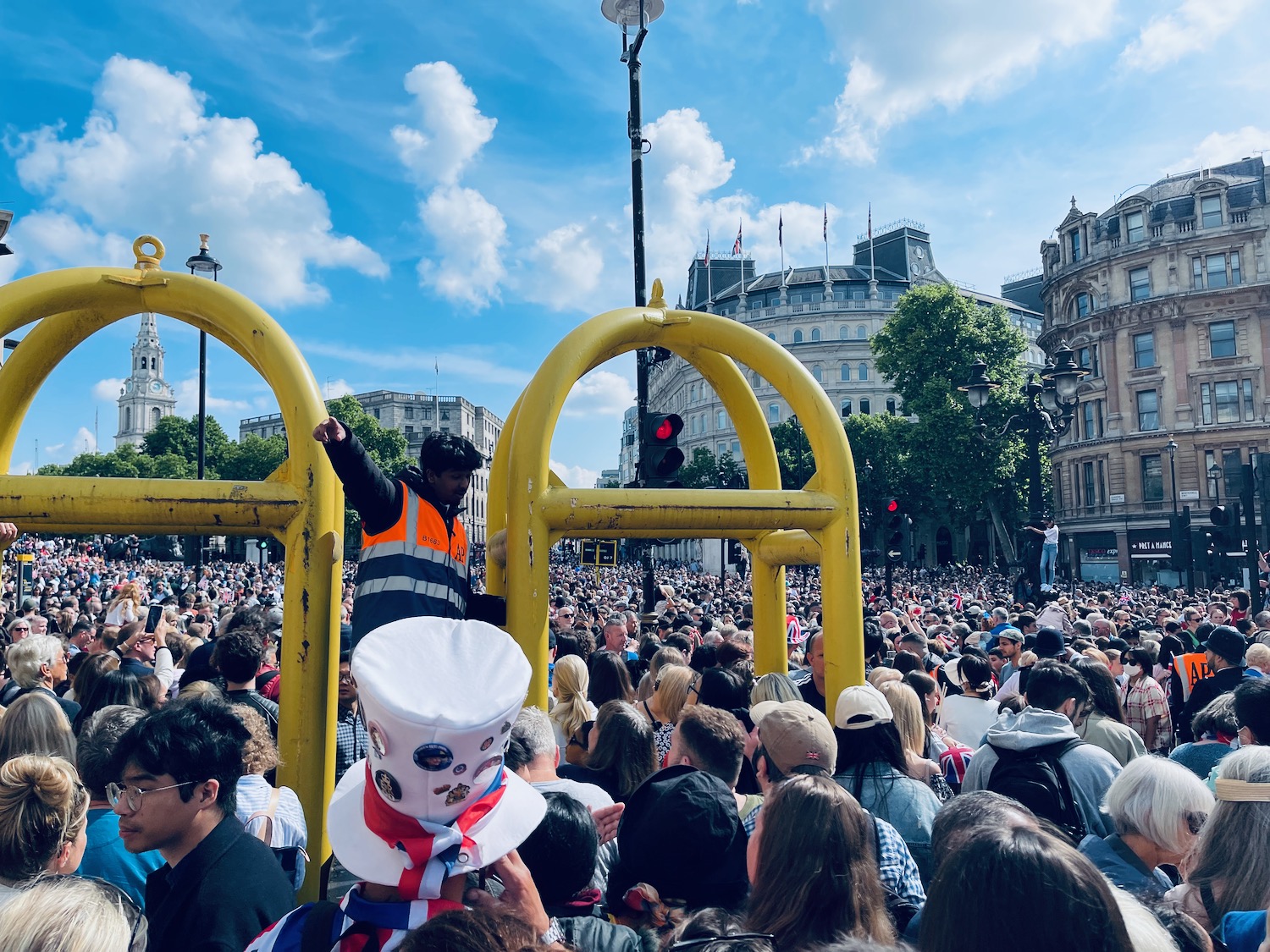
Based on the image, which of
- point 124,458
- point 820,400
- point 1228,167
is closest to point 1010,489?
point 1228,167

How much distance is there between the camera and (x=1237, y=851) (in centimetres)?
276

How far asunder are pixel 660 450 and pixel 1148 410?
45.2 m

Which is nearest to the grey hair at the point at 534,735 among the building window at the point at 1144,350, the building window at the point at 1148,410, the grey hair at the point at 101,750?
the grey hair at the point at 101,750

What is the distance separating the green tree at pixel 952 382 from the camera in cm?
3909

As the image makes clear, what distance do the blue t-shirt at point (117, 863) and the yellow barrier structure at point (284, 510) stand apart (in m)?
0.82

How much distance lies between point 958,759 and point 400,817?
420 centimetres

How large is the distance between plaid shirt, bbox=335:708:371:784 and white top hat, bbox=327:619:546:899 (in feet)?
11.2

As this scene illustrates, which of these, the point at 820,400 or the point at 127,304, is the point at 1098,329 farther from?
the point at 127,304

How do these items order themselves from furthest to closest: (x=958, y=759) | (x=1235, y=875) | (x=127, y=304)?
(x=958, y=759) < (x=127, y=304) < (x=1235, y=875)

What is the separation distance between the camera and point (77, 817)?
274 centimetres

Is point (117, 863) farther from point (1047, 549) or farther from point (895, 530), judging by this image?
point (895, 530)

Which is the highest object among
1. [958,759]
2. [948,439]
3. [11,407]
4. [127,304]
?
[948,439]

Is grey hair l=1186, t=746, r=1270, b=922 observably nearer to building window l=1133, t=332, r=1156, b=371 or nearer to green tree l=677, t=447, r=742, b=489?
building window l=1133, t=332, r=1156, b=371

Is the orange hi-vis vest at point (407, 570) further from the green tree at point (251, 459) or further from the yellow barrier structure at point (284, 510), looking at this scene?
the green tree at point (251, 459)
